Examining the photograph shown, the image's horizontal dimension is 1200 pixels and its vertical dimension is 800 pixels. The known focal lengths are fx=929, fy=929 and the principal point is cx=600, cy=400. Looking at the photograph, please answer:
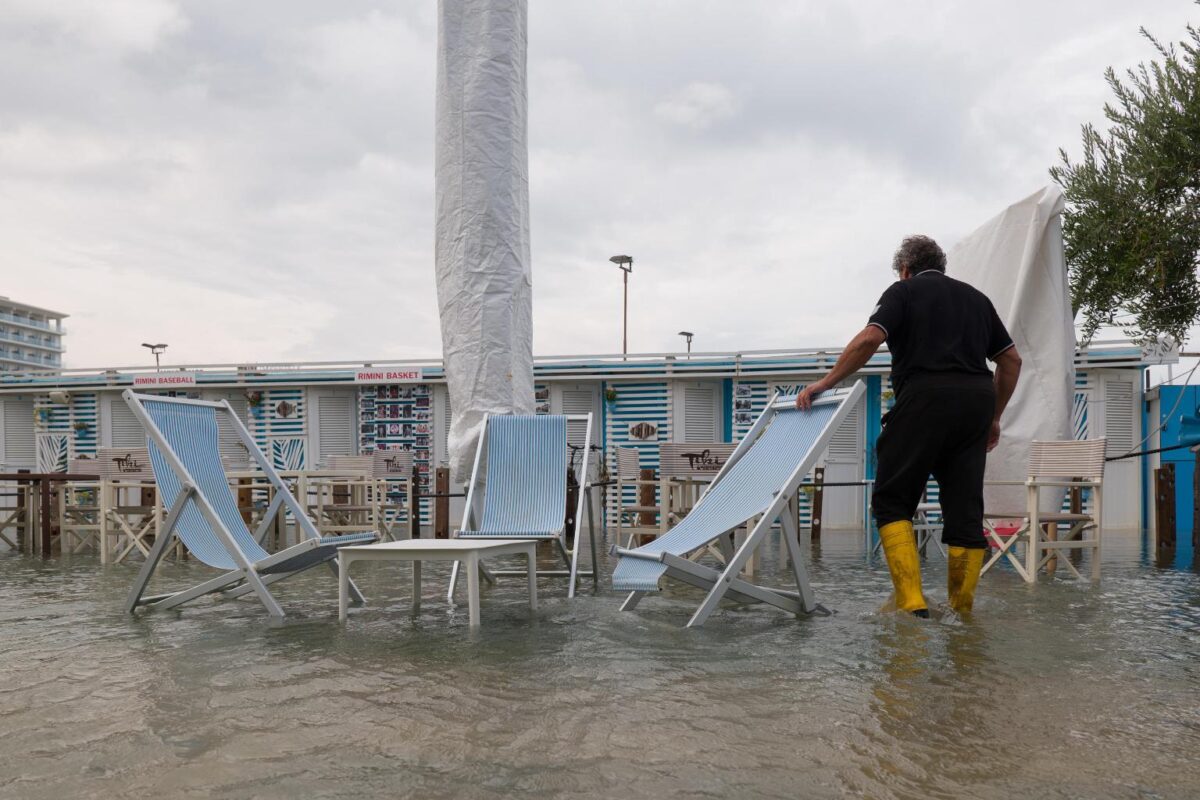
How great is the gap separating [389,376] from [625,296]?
1510 centimetres

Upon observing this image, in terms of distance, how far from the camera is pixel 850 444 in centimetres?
1387

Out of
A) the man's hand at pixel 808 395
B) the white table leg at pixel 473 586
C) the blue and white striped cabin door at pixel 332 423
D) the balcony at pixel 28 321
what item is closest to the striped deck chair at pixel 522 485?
the white table leg at pixel 473 586

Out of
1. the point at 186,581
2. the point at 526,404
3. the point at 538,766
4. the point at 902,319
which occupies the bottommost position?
the point at 186,581

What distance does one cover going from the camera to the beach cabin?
13.3 m

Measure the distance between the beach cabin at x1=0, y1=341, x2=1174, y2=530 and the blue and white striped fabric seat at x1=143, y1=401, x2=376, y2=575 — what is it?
8898 mm

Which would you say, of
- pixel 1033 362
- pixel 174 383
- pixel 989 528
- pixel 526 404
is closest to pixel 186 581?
pixel 526 404

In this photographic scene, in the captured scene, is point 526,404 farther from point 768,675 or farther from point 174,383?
point 174,383

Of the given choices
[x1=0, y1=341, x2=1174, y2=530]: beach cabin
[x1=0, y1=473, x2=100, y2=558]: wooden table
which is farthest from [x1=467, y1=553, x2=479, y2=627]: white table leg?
[x1=0, y1=341, x2=1174, y2=530]: beach cabin

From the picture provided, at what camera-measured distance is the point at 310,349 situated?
16266 millimetres

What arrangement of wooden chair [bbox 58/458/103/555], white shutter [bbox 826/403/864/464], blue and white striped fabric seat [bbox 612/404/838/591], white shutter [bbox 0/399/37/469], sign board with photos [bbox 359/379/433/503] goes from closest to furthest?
blue and white striped fabric seat [bbox 612/404/838/591], wooden chair [bbox 58/458/103/555], white shutter [bbox 826/403/864/464], sign board with photos [bbox 359/379/433/503], white shutter [bbox 0/399/37/469]

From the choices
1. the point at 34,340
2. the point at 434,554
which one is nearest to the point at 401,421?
the point at 434,554

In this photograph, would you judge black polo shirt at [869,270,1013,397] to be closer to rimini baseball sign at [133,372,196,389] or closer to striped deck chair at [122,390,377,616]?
striped deck chair at [122,390,377,616]

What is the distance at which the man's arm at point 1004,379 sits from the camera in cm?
436

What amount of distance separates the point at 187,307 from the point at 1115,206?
11.7 meters
